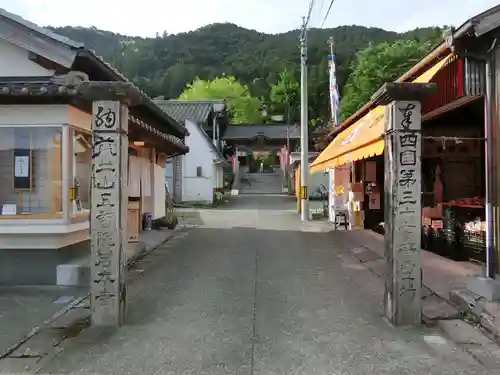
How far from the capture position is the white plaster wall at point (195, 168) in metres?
35.1

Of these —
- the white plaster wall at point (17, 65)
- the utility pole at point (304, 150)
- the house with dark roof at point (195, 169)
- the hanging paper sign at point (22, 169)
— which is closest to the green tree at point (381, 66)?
the utility pole at point (304, 150)

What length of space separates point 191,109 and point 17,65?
32.1 metres

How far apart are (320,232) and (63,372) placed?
43.5 feet

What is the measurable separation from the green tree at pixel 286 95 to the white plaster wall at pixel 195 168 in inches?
854

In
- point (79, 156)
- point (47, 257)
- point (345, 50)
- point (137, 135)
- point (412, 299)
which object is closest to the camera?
point (412, 299)

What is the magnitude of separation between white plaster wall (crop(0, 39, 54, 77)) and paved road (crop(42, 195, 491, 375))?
175 inches

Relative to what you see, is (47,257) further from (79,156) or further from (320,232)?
(320,232)

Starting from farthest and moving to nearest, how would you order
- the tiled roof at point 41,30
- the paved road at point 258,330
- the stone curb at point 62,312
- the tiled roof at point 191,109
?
the tiled roof at point 191,109, the tiled roof at point 41,30, the stone curb at point 62,312, the paved road at point 258,330

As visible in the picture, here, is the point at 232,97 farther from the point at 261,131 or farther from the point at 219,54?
the point at 219,54

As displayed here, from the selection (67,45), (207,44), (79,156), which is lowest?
(79,156)

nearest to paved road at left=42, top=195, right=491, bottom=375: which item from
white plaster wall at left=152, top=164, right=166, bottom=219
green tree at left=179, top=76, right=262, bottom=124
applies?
white plaster wall at left=152, top=164, right=166, bottom=219

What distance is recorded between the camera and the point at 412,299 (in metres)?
6.24

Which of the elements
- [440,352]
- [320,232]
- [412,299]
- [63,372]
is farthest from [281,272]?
[320,232]

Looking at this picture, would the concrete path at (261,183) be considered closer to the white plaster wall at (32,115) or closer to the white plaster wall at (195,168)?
the white plaster wall at (195,168)
